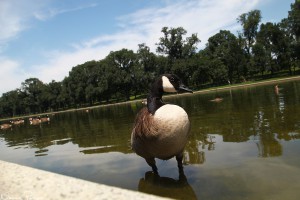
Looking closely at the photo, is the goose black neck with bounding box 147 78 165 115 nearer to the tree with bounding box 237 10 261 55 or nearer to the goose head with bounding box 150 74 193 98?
the goose head with bounding box 150 74 193 98

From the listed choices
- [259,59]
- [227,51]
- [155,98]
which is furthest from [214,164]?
[227,51]

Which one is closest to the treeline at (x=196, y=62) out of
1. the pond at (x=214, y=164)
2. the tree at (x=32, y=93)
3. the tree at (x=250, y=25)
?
the tree at (x=250, y=25)

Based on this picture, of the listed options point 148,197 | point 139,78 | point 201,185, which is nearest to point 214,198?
point 201,185

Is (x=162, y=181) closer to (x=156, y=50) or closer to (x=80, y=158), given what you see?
(x=80, y=158)

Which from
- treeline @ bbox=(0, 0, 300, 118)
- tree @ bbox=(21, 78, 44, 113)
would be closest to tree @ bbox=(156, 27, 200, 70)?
treeline @ bbox=(0, 0, 300, 118)

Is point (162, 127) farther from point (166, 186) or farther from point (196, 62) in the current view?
point (196, 62)

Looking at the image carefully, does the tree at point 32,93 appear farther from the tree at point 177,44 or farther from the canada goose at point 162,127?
the canada goose at point 162,127

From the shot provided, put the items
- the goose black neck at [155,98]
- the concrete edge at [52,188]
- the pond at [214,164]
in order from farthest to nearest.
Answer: the goose black neck at [155,98] → the pond at [214,164] → the concrete edge at [52,188]
